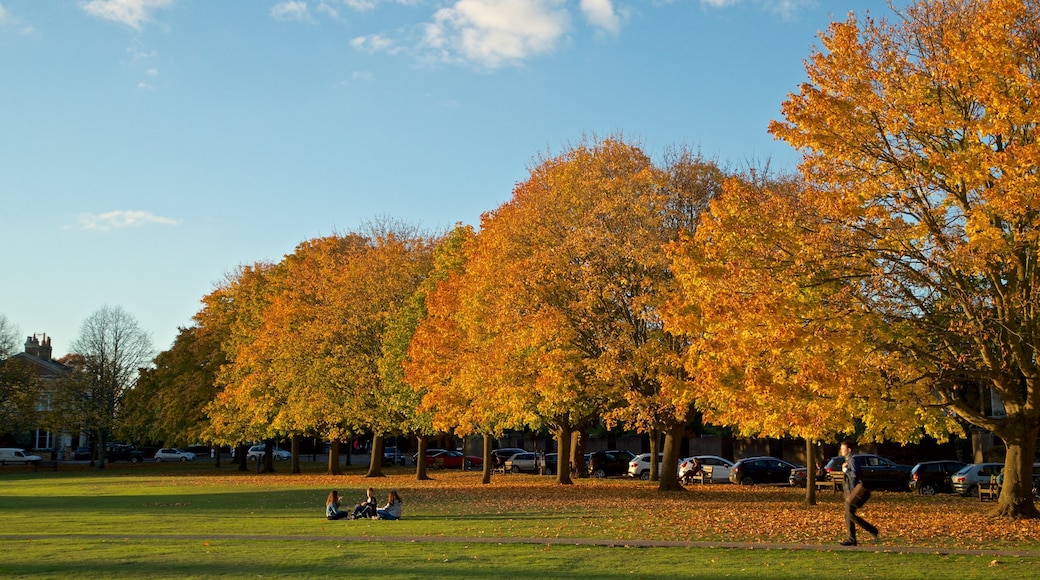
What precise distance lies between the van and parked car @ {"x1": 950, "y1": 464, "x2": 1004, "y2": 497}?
73.3 metres

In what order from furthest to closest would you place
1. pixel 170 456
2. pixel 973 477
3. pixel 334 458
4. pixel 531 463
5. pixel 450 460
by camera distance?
pixel 170 456 → pixel 450 460 → pixel 531 463 → pixel 334 458 → pixel 973 477

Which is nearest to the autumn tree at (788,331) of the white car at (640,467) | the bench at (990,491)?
the bench at (990,491)

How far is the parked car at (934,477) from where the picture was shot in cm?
3747

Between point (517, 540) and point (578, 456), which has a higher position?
point (517, 540)

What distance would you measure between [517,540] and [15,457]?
77860 mm

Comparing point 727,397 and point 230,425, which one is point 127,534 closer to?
point 727,397

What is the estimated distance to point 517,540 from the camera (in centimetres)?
1738

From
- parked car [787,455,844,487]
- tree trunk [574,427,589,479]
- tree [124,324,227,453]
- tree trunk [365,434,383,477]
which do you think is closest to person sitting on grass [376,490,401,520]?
parked car [787,455,844,487]

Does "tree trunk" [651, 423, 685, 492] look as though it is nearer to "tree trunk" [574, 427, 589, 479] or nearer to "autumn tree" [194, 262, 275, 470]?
"tree trunk" [574, 427, 589, 479]

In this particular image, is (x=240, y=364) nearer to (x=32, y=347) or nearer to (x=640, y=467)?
(x=640, y=467)

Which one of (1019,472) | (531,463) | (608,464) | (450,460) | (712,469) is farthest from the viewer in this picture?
(450,460)

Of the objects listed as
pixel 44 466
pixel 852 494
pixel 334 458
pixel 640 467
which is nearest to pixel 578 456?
pixel 640 467

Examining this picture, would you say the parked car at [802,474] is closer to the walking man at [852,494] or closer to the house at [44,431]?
the walking man at [852,494]

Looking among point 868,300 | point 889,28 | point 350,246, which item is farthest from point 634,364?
point 350,246
